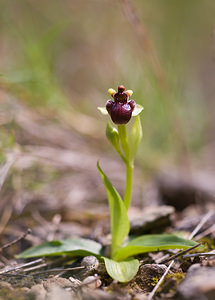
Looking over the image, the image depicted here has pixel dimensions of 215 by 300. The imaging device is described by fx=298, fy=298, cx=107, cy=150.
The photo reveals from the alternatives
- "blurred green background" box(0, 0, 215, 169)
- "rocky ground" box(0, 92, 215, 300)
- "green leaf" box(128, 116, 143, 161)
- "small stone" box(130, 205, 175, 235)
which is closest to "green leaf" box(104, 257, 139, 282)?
"rocky ground" box(0, 92, 215, 300)

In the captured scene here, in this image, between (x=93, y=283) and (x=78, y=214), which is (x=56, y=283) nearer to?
(x=93, y=283)

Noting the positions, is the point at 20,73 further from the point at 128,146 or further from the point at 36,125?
the point at 128,146

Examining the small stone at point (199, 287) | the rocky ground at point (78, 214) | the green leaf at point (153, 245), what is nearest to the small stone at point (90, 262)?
the rocky ground at point (78, 214)

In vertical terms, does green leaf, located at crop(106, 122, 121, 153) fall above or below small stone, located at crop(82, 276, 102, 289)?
above

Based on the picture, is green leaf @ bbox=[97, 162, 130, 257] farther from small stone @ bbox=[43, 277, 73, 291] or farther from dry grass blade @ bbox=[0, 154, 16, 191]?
dry grass blade @ bbox=[0, 154, 16, 191]

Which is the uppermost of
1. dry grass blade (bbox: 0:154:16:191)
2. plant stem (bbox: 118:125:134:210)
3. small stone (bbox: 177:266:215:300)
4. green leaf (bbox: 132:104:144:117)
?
green leaf (bbox: 132:104:144:117)

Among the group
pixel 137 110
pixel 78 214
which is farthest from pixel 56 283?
pixel 78 214

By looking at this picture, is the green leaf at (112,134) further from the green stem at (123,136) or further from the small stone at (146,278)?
the small stone at (146,278)
